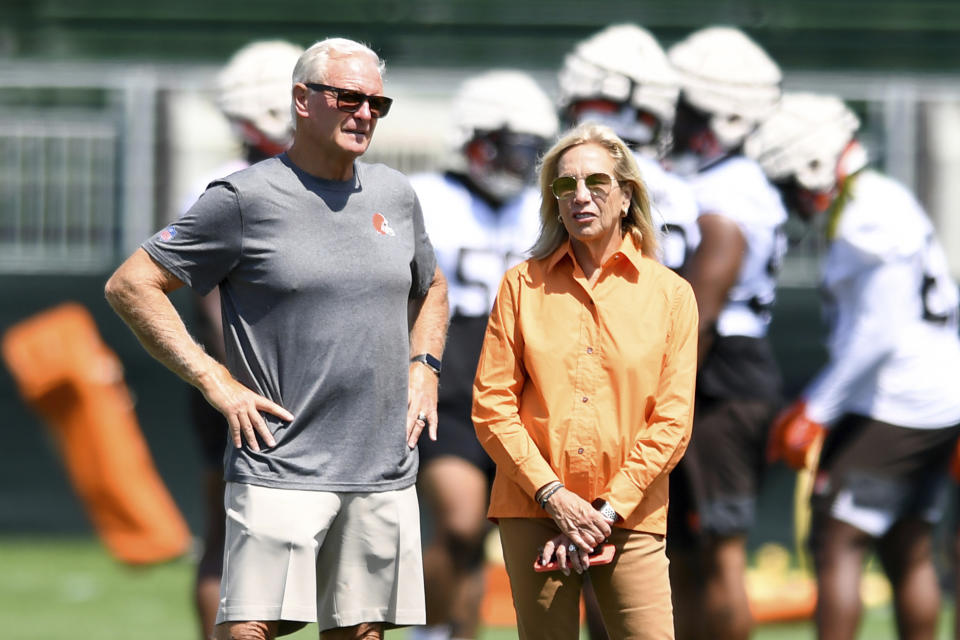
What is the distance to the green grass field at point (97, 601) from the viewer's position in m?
7.00

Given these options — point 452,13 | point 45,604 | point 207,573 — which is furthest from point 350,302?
point 452,13

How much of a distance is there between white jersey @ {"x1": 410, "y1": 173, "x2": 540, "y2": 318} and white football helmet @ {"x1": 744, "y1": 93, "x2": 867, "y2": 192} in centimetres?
86

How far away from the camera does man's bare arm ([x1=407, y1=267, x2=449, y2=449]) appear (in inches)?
156

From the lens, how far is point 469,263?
18.4ft

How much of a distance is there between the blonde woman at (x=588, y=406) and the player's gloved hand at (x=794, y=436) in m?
1.74

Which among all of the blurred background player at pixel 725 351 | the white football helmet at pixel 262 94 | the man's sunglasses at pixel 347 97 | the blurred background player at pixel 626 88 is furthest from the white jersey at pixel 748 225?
the man's sunglasses at pixel 347 97

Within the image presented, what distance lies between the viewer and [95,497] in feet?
30.0

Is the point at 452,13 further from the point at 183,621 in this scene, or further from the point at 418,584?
the point at 418,584

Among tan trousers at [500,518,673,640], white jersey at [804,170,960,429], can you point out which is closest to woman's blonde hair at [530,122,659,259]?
tan trousers at [500,518,673,640]

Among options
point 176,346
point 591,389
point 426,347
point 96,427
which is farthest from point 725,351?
point 96,427

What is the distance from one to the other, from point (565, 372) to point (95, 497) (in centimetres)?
599

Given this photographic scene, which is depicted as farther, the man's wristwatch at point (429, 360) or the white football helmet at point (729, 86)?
the white football helmet at point (729, 86)

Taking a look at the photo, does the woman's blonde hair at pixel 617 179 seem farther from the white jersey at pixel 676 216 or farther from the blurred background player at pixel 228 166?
the blurred background player at pixel 228 166

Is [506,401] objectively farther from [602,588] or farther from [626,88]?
[626,88]
